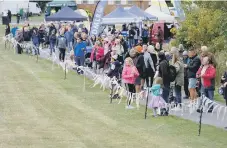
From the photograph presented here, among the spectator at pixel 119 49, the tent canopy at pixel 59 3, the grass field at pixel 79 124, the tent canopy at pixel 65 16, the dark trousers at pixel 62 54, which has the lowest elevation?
the grass field at pixel 79 124

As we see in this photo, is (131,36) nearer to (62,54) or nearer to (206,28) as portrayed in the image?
(62,54)

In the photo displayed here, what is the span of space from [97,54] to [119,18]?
1210 cm

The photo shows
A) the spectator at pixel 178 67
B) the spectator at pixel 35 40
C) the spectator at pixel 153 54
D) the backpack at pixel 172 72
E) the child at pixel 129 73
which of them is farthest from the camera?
the spectator at pixel 35 40

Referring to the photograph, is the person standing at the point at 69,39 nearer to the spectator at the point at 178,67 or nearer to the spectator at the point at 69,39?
the spectator at the point at 69,39

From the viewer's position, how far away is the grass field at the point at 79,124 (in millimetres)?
14664

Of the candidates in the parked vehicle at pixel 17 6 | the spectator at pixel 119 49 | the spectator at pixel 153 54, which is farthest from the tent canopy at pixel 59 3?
the spectator at pixel 153 54

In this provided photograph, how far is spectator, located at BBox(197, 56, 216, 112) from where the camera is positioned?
58.4 ft

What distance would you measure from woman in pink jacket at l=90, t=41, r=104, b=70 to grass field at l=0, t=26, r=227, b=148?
1856mm

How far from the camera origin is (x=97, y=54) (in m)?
26.6

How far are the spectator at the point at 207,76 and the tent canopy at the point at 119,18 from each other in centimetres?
1943

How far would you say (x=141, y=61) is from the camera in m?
21.4

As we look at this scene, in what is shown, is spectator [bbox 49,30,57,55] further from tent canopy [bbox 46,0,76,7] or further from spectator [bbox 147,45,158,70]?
tent canopy [bbox 46,0,76,7]

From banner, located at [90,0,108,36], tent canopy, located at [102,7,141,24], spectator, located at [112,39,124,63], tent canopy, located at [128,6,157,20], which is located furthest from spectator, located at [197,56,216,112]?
tent canopy, located at [128,6,157,20]

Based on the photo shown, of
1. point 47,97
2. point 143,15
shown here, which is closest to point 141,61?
point 47,97
